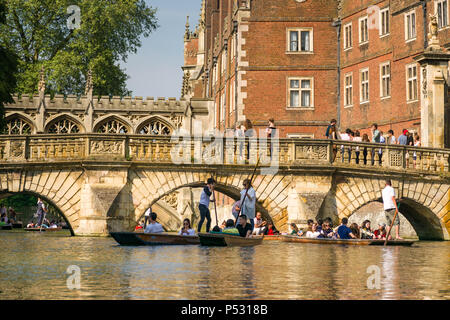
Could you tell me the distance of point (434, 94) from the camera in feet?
94.5

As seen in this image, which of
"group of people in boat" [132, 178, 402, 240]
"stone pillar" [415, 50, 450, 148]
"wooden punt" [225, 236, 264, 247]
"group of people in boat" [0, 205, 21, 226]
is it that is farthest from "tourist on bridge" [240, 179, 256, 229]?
"group of people in boat" [0, 205, 21, 226]

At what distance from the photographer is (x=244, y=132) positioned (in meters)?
26.0

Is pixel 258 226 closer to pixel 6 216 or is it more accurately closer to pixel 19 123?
pixel 6 216

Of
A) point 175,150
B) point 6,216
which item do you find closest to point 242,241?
point 175,150

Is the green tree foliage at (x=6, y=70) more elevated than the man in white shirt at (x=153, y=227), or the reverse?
the green tree foliage at (x=6, y=70)

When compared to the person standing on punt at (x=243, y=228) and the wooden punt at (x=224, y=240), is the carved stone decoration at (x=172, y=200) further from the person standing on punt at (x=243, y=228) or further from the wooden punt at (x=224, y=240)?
the wooden punt at (x=224, y=240)

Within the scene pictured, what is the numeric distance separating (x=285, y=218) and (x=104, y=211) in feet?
18.7

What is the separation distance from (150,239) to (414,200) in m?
10.6

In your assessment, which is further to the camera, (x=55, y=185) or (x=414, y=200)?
(x=414, y=200)

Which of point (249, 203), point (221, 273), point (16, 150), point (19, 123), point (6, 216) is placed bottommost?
point (221, 273)

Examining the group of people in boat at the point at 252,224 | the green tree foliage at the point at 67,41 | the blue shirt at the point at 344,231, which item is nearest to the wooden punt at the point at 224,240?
the group of people in boat at the point at 252,224

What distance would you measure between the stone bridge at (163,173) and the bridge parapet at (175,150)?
3 centimetres

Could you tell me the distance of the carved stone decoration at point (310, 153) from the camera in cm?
2555

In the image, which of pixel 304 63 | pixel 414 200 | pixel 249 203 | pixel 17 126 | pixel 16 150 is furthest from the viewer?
pixel 17 126
